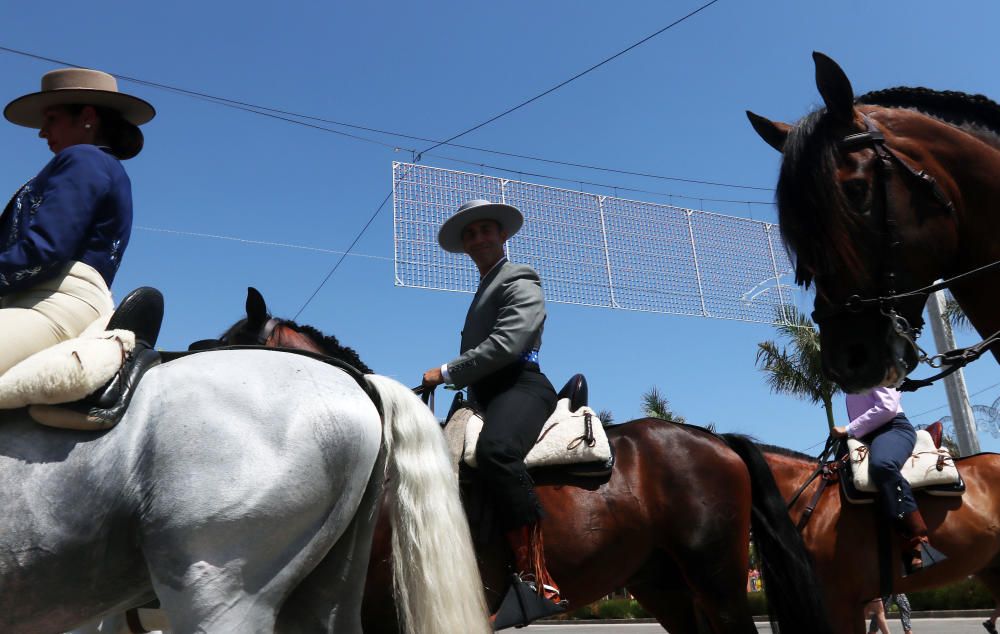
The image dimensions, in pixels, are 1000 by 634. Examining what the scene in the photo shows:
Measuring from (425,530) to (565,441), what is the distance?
83.8 inches

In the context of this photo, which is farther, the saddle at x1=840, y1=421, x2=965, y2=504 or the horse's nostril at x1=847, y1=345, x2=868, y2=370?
the saddle at x1=840, y1=421, x2=965, y2=504

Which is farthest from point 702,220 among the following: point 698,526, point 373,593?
point 373,593

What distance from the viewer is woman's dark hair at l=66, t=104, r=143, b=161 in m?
3.45

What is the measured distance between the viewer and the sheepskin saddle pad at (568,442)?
482cm

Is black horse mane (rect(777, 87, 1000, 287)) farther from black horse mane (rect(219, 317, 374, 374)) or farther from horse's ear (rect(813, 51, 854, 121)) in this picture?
black horse mane (rect(219, 317, 374, 374))

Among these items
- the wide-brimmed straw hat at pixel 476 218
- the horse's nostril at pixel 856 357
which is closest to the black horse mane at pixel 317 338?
the wide-brimmed straw hat at pixel 476 218

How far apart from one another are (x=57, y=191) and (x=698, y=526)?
13.0ft

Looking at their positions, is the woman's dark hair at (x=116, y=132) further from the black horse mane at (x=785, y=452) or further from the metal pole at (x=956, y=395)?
the metal pole at (x=956, y=395)

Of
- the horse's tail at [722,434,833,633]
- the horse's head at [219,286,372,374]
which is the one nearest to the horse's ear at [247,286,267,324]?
the horse's head at [219,286,372,374]

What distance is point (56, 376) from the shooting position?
8.28 feet

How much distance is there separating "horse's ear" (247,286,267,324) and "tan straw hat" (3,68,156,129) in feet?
8.47

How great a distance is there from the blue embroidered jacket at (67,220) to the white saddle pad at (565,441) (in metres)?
2.23

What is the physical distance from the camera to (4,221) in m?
3.08

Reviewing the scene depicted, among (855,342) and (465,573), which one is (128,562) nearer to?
(465,573)
